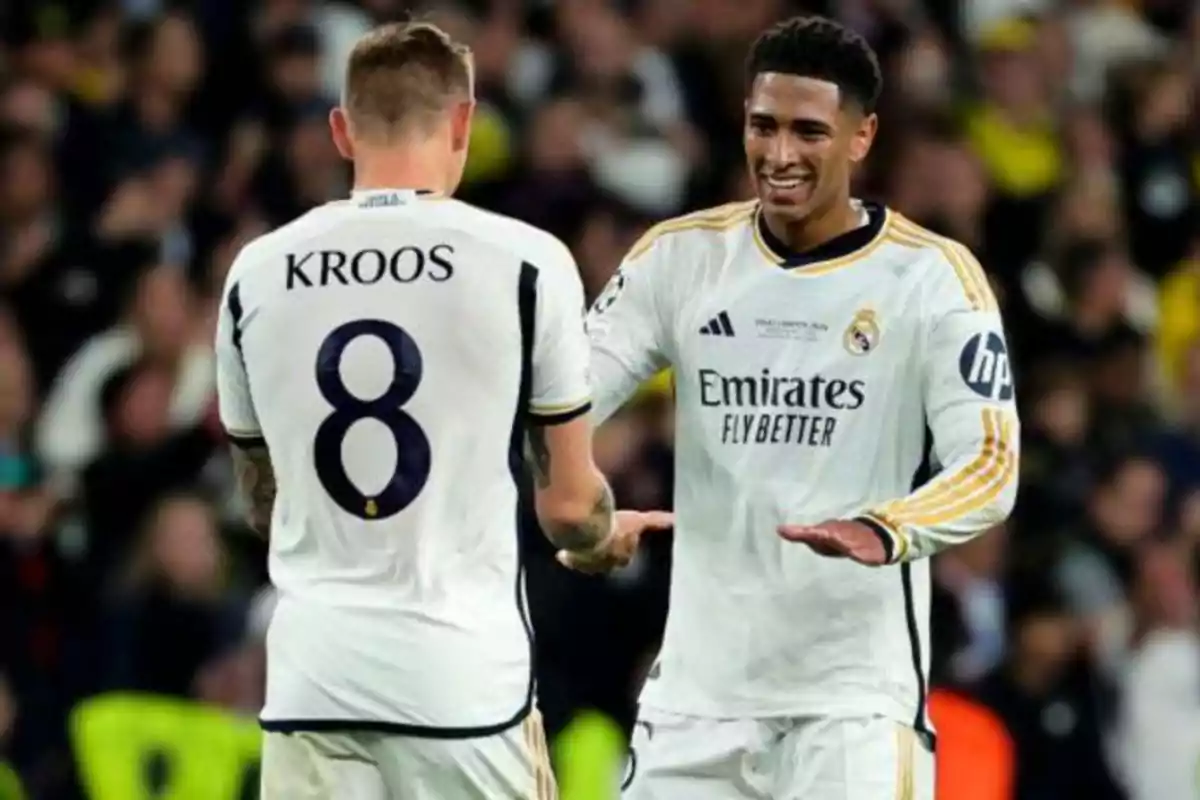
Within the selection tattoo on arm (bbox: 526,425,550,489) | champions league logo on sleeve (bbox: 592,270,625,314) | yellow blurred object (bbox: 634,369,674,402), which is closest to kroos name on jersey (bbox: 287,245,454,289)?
tattoo on arm (bbox: 526,425,550,489)

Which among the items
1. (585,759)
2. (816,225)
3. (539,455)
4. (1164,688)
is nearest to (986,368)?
(816,225)

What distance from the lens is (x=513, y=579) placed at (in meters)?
6.29

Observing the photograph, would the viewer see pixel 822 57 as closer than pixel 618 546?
No

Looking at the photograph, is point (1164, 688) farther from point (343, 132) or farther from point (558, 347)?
point (343, 132)

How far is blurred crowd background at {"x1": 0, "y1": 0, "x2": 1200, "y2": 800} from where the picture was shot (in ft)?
34.8

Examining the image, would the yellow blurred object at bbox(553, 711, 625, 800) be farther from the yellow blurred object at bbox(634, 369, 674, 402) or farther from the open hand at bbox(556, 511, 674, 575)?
the open hand at bbox(556, 511, 674, 575)

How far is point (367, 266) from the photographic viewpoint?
6.20 metres

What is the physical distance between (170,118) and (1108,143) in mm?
4433

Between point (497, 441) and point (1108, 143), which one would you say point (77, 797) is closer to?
point (497, 441)

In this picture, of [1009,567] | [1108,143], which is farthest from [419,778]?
[1108,143]

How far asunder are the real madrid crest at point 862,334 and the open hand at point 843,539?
25.0 inches

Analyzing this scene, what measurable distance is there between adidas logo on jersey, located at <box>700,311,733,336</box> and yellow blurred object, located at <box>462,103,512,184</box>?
6398mm

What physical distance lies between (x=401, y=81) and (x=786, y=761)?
1.72 m

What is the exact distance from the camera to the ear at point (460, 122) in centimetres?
629
